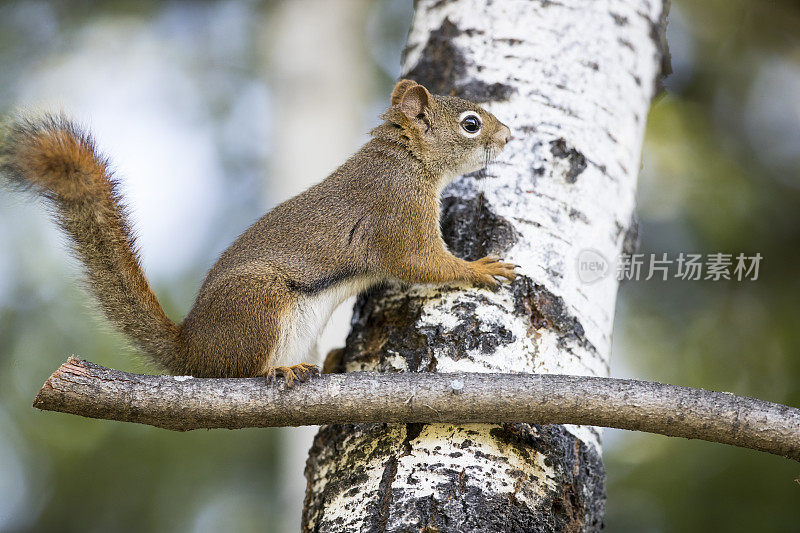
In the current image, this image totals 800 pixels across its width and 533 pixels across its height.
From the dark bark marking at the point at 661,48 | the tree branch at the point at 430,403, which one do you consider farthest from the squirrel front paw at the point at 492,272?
the dark bark marking at the point at 661,48

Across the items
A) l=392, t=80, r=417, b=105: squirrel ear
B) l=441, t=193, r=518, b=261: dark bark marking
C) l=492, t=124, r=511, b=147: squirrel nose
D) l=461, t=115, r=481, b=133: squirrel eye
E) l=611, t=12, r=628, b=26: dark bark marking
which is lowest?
l=441, t=193, r=518, b=261: dark bark marking

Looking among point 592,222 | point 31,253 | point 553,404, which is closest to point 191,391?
point 553,404

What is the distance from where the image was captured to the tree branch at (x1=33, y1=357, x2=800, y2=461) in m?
1.73

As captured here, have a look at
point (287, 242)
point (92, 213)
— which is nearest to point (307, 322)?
point (287, 242)

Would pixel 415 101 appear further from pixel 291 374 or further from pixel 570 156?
pixel 291 374

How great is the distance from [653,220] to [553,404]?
308cm

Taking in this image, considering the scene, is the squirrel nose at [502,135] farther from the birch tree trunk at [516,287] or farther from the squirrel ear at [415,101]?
the squirrel ear at [415,101]

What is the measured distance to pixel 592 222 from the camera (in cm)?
239

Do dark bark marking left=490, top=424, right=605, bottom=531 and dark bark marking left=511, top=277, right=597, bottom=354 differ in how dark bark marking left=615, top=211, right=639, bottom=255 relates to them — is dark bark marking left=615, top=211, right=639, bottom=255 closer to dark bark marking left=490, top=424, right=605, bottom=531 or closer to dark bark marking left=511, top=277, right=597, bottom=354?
dark bark marking left=511, top=277, right=597, bottom=354

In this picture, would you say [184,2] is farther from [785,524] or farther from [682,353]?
[785,524]

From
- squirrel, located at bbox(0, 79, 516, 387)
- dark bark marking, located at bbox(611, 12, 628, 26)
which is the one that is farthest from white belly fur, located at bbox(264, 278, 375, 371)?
dark bark marking, located at bbox(611, 12, 628, 26)

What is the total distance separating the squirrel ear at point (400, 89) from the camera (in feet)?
8.91

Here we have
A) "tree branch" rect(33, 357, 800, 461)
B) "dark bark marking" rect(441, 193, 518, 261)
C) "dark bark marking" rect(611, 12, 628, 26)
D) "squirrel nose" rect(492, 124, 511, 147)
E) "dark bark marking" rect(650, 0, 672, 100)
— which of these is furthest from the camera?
"dark bark marking" rect(650, 0, 672, 100)

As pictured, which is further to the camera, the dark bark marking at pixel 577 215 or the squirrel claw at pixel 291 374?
the dark bark marking at pixel 577 215
